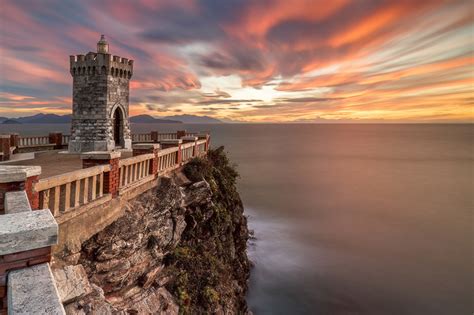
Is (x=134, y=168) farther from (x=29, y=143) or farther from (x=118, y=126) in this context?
(x=29, y=143)

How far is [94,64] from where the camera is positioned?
64.5ft

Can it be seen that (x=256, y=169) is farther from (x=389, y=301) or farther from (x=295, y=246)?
(x=389, y=301)

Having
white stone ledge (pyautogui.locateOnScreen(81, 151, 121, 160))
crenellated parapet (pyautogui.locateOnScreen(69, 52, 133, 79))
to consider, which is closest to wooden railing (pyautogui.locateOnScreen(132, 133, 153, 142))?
crenellated parapet (pyautogui.locateOnScreen(69, 52, 133, 79))

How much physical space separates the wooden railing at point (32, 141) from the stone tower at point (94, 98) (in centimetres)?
235

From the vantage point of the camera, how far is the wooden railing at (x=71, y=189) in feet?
21.2

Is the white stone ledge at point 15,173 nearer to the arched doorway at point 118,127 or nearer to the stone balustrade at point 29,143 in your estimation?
the stone balustrade at point 29,143

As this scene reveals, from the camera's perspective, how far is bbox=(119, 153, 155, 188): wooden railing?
9.95 meters

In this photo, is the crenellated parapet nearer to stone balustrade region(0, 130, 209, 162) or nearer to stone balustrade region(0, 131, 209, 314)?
stone balustrade region(0, 130, 209, 162)

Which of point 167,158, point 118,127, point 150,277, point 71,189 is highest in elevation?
point 118,127

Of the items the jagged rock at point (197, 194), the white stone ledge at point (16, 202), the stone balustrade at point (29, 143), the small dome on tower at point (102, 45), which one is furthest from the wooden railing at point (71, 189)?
the small dome on tower at point (102, 45)

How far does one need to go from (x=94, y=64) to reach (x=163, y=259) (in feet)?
49.6

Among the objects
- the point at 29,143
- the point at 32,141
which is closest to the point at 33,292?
the point at 29,143

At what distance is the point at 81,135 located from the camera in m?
20.1

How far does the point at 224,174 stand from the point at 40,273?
18.7 m
